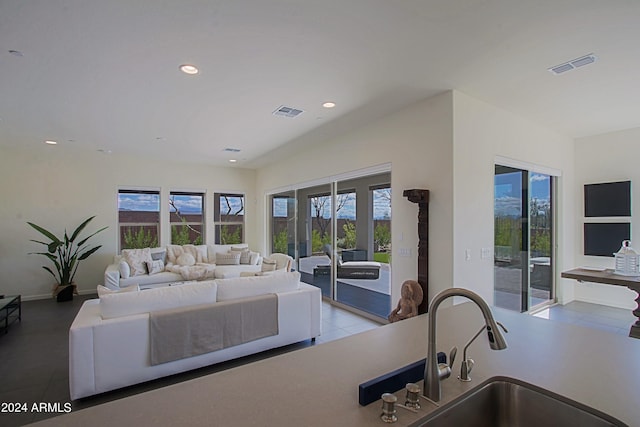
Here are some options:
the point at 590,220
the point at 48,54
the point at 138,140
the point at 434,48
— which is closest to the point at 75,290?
the point at 138,140

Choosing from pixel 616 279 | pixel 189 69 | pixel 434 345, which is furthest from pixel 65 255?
pixel 616 279

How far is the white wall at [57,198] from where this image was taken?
6.11m

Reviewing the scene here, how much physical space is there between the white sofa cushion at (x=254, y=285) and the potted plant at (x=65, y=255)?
448 centimetres

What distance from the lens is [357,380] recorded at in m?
1.17

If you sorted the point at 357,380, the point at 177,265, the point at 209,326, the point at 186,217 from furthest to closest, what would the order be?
the point at 186,217
the point at 177,265
the point at 209,326
the point at 357,380

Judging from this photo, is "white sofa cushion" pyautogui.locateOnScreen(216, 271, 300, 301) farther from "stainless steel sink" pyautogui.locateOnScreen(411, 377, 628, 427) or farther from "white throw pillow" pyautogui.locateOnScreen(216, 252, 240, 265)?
"white throw pillow" pyautogui.locateOnScreen(216, 252, 240, 265)

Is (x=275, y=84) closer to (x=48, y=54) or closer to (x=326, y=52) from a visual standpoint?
(x=326, y=52)

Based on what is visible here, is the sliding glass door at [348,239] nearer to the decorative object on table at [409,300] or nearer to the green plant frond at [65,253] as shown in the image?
the decorative object on table at [409,300]

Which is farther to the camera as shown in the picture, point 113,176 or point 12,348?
point 113,176

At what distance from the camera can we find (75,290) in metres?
6.45

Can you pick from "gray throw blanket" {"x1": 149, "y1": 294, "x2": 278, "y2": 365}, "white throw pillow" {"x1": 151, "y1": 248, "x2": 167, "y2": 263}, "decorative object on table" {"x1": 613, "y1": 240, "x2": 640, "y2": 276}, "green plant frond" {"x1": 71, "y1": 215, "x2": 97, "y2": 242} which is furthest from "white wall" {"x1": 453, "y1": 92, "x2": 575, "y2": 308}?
"green plant frond" {"x1": 71, "y1": 215, "x2": 97, "y2": 242}

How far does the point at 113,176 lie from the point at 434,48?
281 inches

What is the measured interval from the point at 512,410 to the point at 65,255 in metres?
7.91

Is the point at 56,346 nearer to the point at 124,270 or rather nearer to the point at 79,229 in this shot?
the point at 124,270
